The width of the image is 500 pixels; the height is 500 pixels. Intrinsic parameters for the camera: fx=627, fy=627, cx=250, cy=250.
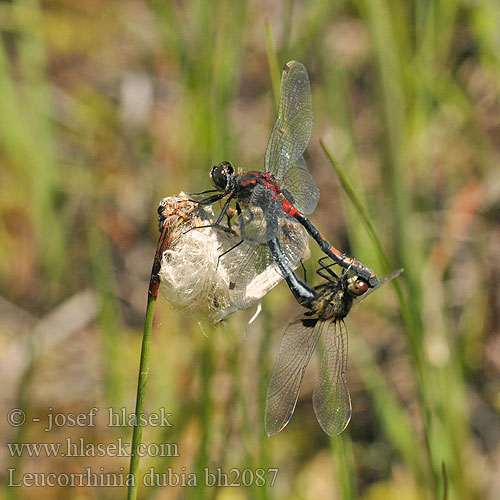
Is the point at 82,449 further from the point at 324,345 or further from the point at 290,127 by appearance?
the point at 290,127

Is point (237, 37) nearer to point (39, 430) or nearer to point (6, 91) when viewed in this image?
point (6, 91)

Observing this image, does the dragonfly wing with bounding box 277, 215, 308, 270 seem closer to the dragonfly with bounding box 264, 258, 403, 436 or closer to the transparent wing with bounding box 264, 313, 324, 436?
the dragonfly with bounding box 264, 258, 403, 436

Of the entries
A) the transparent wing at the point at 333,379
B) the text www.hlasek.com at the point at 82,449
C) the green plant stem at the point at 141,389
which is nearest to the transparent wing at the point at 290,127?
the transparent wing at the point at 333,379

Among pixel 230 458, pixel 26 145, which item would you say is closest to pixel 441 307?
pixel 230 458

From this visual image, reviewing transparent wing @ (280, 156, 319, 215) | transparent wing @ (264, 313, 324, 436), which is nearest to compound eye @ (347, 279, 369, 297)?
transparent wing @ (264, 313, 324, 436)

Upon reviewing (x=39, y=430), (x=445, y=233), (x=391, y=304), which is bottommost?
(x=39, y=430)

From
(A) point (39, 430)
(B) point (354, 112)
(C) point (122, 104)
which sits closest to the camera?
(A) point (39, 430)

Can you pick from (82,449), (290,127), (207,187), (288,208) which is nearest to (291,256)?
(288,208)
